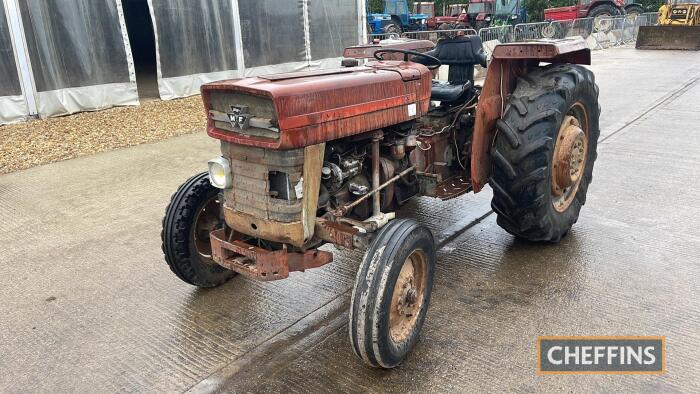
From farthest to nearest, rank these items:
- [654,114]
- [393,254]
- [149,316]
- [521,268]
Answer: [654,114] → [521,268] → [149,316] → [393,254]

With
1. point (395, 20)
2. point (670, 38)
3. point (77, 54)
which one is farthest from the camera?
point (395, 20)

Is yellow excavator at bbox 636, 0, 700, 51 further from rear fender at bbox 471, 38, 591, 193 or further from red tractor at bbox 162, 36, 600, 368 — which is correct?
rear fender at bbox 471, 38, 591, 193

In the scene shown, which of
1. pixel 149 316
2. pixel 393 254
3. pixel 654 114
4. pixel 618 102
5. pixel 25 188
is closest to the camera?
pixel 393 254

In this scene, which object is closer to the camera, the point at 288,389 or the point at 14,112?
the point at 288,389

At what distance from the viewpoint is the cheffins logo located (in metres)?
2.68

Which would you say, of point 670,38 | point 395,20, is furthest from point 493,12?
point 670,38

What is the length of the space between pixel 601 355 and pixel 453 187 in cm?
155

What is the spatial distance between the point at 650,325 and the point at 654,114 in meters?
6.12

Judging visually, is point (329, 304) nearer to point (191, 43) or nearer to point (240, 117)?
point (240, 117)

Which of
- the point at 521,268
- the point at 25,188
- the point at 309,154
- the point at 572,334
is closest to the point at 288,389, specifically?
the point at 309,154

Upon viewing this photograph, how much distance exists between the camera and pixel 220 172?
2.88 metres

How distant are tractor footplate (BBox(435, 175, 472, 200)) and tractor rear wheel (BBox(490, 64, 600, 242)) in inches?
11.2

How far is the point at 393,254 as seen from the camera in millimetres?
2518

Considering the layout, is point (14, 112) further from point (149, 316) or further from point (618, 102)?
point (618, 102)
